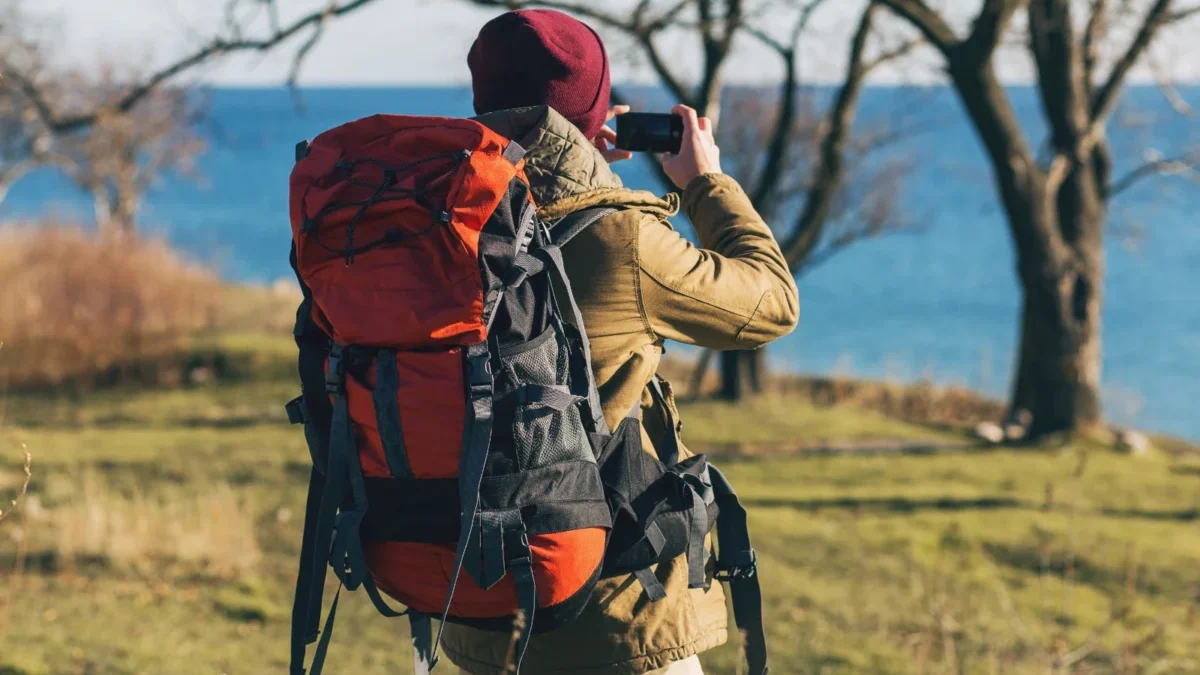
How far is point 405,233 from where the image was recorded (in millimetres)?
2014

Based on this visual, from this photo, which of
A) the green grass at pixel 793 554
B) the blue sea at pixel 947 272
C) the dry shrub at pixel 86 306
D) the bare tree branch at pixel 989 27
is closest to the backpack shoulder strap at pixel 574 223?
the green grass at pixel 793 554

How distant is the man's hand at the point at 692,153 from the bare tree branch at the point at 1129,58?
933 cm

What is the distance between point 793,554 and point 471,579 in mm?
5518

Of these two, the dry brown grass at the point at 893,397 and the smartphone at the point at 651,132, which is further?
the dry brown grass at the point at 893,397

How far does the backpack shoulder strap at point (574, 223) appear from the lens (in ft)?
6.86

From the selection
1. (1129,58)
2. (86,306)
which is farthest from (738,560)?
(86,306)

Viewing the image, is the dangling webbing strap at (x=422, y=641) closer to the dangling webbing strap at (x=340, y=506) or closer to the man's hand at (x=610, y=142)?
the dangling webbing strap at (x=340, y=506)

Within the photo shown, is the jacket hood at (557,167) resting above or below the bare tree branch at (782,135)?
above

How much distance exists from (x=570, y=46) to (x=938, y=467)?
8273mm

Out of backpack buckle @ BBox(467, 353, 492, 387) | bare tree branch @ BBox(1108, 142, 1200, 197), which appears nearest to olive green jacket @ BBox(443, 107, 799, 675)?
backpack buckle @ BBox(467, 353, 492, 387)

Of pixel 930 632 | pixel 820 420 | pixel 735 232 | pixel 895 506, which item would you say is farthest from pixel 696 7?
pixel 735 232

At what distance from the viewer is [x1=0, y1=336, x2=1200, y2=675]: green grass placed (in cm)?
533

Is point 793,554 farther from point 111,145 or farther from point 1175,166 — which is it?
point 111,145

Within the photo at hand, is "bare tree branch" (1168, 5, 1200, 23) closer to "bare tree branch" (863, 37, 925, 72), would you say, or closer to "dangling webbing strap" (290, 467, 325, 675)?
"bare tree branch" (863, 37, 925, 72)
